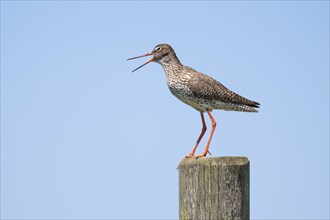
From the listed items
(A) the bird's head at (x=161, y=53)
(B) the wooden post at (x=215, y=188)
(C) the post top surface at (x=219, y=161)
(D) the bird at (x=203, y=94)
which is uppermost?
Result: (A) the bird's head at (x=161, y=53)

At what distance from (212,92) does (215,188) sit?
5274mm

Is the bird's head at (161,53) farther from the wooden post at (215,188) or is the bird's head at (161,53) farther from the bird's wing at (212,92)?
the wooden post at (215,188)

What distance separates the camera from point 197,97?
407 inches

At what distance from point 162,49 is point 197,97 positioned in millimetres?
1688

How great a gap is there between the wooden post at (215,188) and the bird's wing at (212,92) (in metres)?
4.79

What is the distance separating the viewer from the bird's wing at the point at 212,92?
10.3 m

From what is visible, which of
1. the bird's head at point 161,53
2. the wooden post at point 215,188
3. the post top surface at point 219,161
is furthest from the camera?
the bird's head at point 161,53

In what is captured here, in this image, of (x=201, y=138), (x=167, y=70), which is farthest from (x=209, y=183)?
(x=167, y=70)

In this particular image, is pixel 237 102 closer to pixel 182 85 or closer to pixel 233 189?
pixel 182 85

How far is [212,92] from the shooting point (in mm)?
10430

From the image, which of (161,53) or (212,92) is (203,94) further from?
(161,53)

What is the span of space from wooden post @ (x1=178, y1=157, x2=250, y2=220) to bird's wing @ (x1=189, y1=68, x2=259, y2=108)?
4.79 metres

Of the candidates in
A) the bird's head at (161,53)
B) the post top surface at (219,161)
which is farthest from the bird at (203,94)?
the post top surface at (219,161)

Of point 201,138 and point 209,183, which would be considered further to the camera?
point 201,138
